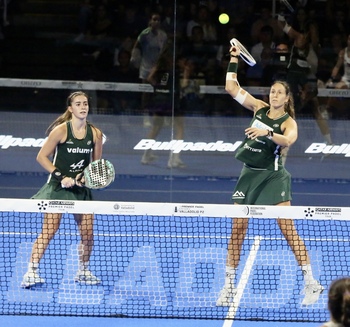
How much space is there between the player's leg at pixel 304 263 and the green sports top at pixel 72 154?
5.88 feet

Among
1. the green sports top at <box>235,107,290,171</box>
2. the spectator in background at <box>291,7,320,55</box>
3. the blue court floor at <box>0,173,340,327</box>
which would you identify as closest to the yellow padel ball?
the spectator in background at <box>291,7,320,55</box>

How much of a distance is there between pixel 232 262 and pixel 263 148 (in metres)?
1.06

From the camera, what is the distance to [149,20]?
508 inches

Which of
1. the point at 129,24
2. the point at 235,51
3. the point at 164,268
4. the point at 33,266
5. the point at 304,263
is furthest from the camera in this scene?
the point at 129,24

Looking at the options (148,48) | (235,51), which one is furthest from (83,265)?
(148,48)

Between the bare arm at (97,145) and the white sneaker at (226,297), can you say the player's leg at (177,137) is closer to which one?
the bare arm at (97,145)

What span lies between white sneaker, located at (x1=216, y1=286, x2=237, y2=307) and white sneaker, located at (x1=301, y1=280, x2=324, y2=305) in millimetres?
581

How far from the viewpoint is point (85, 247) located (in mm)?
8648

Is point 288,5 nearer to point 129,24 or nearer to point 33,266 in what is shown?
point 129,24

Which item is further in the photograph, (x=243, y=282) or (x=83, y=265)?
(x=243, y=282)

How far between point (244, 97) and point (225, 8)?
4254mm

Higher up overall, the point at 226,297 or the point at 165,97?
the point at 165,97

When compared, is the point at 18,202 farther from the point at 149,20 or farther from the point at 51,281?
the point at 149,20

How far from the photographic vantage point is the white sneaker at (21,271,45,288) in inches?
339
